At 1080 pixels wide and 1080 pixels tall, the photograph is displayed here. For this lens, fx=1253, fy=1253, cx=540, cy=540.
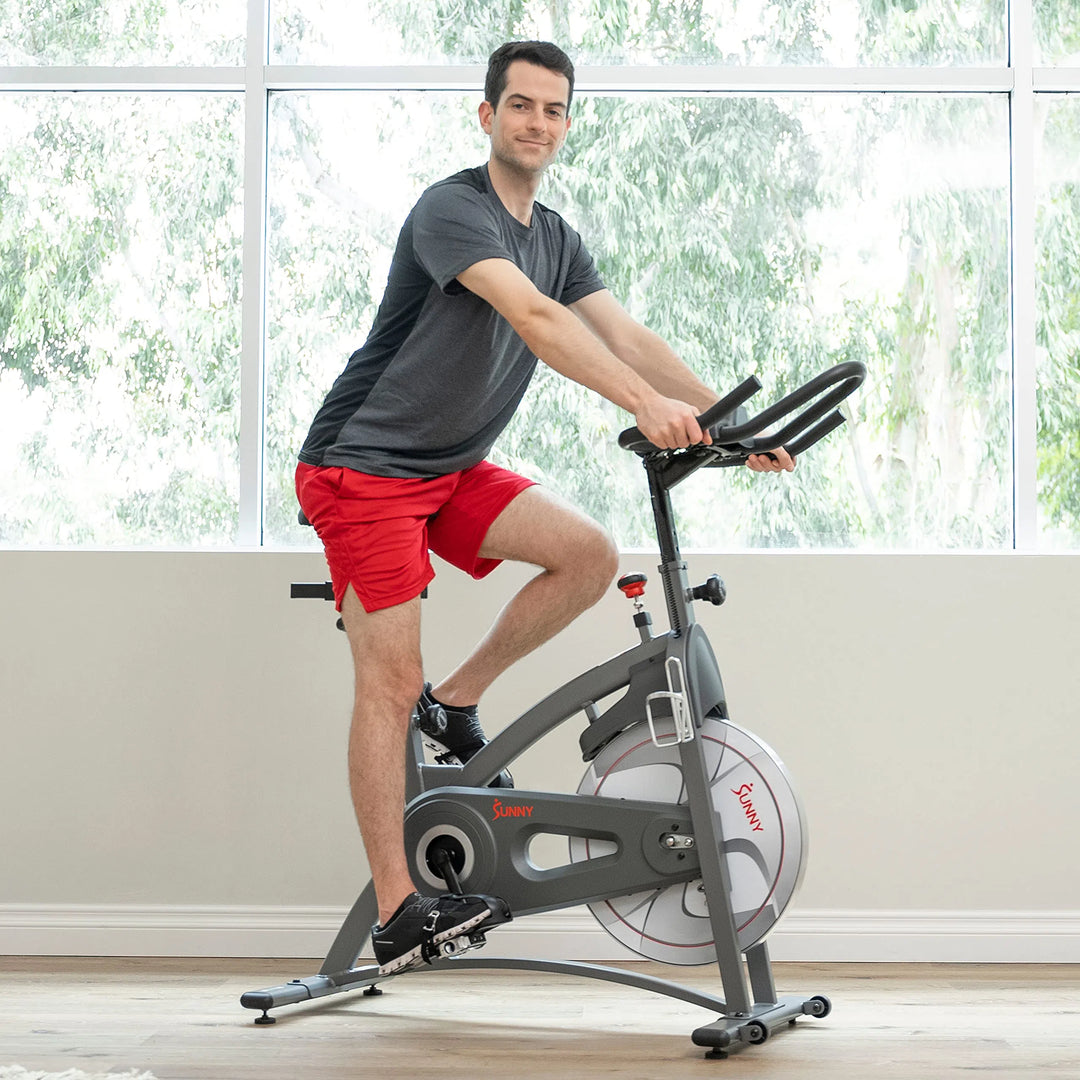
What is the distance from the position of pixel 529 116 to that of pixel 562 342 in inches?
18.4

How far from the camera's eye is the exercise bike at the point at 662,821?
75.5 inches

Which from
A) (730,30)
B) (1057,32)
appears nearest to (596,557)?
(730,30)

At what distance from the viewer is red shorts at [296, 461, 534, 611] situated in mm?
2100

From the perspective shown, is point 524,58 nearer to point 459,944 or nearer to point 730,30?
point 730,30

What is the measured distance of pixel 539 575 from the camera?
220 cm

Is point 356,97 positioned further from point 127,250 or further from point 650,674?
point 650,674

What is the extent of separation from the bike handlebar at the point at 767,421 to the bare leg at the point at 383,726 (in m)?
0.51

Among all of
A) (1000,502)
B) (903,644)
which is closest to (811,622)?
(903,644)

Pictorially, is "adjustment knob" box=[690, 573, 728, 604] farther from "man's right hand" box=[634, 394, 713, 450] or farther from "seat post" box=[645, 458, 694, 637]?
"man's right hand" box=[634, 394, 713, 450]

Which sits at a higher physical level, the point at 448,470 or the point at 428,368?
the point at 428,368

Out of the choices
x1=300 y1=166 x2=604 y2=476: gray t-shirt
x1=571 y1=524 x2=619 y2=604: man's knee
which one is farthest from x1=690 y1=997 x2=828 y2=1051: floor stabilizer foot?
x1=300 y1=166 x2=604 y2=476: gray t-shirt

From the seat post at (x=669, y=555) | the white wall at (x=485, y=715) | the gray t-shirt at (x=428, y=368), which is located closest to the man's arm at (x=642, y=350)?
the gray t-shirt at (x=428, y=368)

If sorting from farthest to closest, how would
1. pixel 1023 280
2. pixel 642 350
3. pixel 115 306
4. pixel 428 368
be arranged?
pixel 115 306 → pixel 1023 280 → pixel 642 350 → pixel 428 368

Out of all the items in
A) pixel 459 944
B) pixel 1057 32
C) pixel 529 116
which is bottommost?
pixel 459 944
